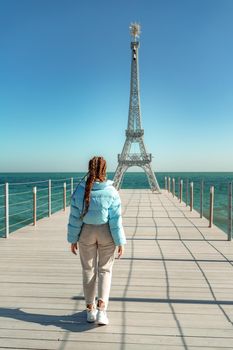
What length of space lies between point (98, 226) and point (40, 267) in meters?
2.00

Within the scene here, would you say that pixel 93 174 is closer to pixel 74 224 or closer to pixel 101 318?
pixel 74 224

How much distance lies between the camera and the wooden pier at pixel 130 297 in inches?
106

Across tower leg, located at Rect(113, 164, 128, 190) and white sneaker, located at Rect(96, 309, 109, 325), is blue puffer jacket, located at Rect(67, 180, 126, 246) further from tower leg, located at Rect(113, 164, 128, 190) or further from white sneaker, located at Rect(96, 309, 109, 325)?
tower leg, located at Rect(113, 164, 128, 190)

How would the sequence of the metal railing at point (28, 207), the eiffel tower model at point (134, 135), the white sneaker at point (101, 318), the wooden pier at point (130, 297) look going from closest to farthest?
the wooden pier at point (130, 297), the white sneaker at point (101, 318), the metal railing at point (28, 207), the eiffel tower model at point (134, 135)

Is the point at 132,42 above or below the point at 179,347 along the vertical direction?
above

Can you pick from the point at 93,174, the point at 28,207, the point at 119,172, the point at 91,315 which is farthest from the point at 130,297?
the point at 119,172

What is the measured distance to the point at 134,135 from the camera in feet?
94.3

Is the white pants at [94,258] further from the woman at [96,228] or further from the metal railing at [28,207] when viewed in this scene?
the metal railing at [28,207]

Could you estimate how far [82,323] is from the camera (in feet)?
9.69

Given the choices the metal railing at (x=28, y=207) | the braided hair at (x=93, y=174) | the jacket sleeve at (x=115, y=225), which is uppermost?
the braided hair at (x=93, y=174)

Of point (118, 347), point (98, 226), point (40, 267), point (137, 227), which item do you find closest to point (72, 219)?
point (98, 226)

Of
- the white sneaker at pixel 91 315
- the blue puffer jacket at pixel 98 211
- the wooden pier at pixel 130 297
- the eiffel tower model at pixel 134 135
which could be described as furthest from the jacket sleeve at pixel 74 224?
the eiffel tower model at pixel 134 135

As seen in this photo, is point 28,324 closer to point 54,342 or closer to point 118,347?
point 54,342

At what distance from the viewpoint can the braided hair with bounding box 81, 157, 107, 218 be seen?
2.88 m
